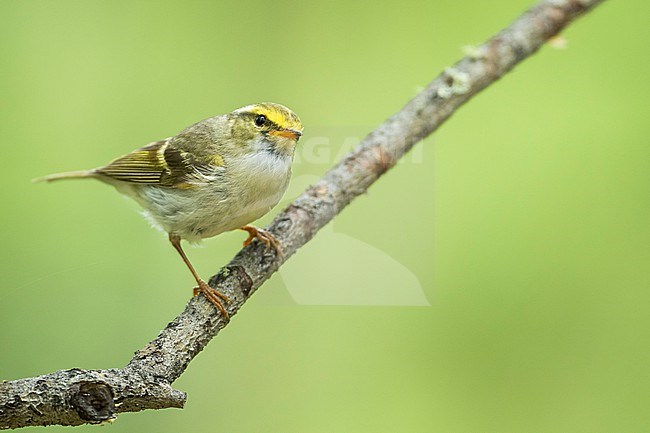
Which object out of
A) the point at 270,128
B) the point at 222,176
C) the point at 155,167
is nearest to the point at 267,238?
the point at 222,176

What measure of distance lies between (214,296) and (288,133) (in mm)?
662

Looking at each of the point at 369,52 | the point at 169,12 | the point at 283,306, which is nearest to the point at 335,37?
the point at 369,52

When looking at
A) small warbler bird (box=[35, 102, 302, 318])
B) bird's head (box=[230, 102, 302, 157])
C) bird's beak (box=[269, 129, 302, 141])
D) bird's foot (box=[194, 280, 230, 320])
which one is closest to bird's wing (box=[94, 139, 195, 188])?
small warbler bird (box=[35, 102, 302, 318])

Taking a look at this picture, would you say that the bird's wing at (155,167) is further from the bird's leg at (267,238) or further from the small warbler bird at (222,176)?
the bird's leg at (267,238)

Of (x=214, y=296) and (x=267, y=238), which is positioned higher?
(x=267, y=238)

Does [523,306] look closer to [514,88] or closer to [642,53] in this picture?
[514,88]

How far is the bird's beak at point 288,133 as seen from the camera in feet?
8.31

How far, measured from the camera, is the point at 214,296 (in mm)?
2336

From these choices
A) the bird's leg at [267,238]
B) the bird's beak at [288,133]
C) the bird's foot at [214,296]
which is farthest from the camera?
the bird's leg at [267,238]

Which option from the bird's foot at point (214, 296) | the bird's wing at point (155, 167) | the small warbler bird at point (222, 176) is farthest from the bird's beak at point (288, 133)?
the bird's foot at point (214, 296)

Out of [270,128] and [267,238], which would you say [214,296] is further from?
[270,128]

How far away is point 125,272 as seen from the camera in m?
3.40

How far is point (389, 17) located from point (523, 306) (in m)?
2.07

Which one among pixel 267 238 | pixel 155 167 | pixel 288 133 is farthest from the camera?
pixel 155 167
